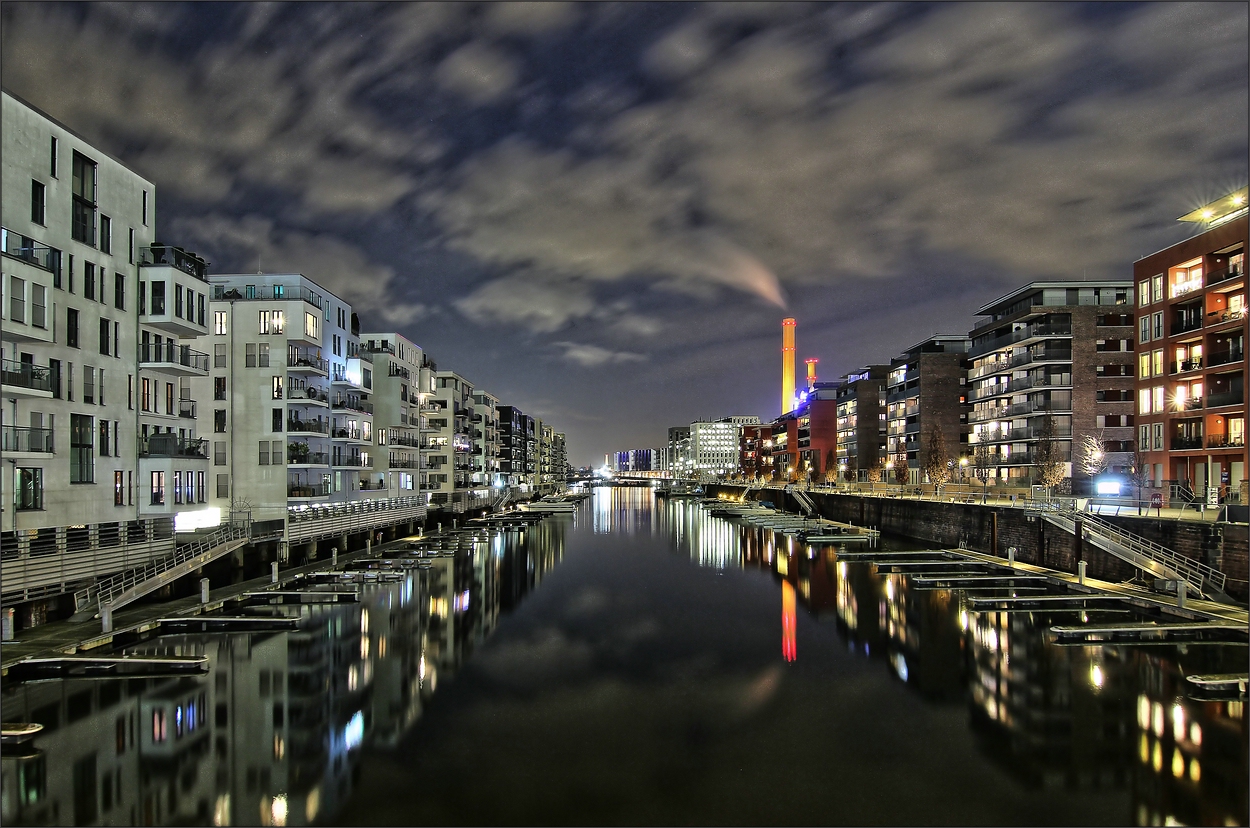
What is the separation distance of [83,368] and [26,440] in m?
5.09

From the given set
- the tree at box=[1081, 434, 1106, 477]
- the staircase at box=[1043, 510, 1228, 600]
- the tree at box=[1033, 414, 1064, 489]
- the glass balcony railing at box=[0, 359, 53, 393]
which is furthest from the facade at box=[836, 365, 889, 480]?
the glass balcony railing at box=[0, 359, 53, 393]

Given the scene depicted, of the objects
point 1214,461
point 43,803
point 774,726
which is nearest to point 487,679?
point 774,726

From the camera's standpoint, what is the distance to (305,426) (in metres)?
55.2

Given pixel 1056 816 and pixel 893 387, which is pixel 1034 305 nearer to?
pixel 893 387

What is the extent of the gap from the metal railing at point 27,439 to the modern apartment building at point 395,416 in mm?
42906

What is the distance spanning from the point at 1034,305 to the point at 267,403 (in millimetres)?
77169

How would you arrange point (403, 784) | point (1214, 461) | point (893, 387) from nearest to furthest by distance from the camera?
1. point (403, 784)
2. point (1214, 461)
3. point (893, 387)

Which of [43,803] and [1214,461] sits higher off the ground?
[1214,461]

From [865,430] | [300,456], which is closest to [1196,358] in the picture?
[300,456]

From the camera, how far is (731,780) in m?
18.4

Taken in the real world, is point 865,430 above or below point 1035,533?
above

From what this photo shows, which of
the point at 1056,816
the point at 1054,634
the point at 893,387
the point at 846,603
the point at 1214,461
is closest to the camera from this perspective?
the point at 1056,816

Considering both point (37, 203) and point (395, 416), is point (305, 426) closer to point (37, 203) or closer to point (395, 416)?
point (395, 416)

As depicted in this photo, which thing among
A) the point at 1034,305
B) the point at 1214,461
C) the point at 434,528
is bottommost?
the point at 434,528
